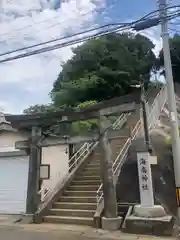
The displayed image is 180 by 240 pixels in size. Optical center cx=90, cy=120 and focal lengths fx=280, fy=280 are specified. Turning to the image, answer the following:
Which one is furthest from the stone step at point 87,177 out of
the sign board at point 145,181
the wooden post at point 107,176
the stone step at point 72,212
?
the sign board at point 145,181

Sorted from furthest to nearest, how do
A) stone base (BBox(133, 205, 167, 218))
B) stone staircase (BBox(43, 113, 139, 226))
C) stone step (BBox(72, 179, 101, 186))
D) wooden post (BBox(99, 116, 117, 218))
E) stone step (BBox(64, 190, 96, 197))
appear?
stone step (BBox(72, 179, 101, 186))
stone step (BBox(64, 190, 96, 197))
stone staircase (BBox(43, 113, 139, 226))
wooden post (BBox(99, 116, 117, 218))
stone base (BBox(133, 205, 167, 218))

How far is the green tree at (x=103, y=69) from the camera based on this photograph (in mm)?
24953

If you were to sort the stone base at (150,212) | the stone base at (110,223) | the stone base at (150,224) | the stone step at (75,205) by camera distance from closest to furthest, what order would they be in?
the stone base at (150,224) → the stone base at (150,212) → the stone base at (110,223) → the stone step at (75,205)

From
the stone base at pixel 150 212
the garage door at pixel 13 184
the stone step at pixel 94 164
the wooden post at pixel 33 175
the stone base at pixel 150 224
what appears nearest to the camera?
the stone base at pixel 150 224

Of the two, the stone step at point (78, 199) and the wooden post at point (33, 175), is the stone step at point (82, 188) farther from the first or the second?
the wooden post at point (33, 175)

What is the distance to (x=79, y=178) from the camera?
503 inches

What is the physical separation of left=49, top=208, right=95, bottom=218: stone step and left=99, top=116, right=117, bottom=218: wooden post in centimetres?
98

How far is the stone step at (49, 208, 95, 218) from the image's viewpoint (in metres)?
10.2

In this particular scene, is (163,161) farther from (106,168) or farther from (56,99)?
(56,99)

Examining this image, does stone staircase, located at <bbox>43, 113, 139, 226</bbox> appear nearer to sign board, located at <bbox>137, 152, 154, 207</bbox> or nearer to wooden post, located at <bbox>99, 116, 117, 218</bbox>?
wooden post, located at <bbox>99, 116, 117, 218</bbox>

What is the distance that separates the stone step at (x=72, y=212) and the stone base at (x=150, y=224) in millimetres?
1699

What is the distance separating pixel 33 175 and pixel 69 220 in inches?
94.0

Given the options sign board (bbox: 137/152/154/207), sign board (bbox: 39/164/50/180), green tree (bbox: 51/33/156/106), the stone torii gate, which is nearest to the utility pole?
sign board (bbox: 137/152/154/207)

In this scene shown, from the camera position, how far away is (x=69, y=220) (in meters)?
10.1
